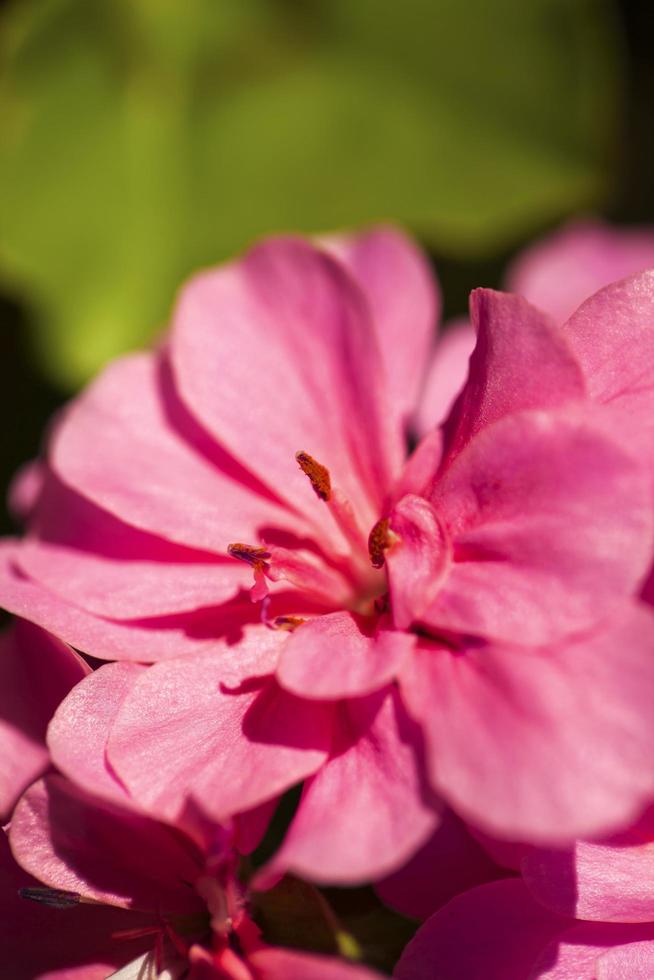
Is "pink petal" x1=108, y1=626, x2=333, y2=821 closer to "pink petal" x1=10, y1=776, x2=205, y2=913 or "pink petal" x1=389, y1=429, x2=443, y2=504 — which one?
"pink petal" x1=10, y1=776, x2=205, y2=913

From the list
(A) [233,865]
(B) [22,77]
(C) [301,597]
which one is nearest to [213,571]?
(C) [301,597]

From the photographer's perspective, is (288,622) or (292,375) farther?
(292,375)

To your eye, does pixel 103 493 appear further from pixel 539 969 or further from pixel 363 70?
pixel 363 70

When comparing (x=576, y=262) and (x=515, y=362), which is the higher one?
(x=515, y=362)

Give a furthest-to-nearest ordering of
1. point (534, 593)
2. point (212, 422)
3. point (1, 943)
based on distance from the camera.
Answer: point (212, 422)
point (1, 943)
point (534, 593)

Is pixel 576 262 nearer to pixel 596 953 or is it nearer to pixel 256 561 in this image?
pixel 256 561

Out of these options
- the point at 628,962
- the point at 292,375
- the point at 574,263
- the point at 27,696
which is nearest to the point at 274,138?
the point at 574,263
